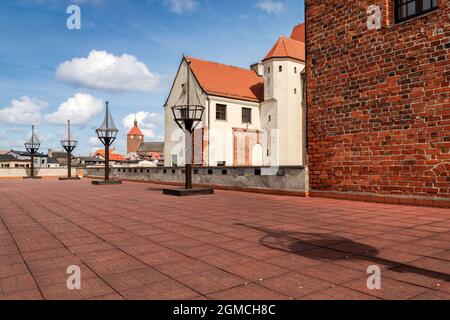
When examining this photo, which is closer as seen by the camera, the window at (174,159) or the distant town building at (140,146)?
the window at (174,159)

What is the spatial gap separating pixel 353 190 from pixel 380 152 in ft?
4.14

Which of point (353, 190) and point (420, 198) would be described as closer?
point (420, 198)

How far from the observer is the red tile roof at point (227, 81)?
3016cm

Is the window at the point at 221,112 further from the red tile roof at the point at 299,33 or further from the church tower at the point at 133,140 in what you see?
the church tower at the point at 133,140

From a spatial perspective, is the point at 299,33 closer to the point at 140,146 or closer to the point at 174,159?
the point at 174,159

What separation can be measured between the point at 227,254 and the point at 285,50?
2906cm

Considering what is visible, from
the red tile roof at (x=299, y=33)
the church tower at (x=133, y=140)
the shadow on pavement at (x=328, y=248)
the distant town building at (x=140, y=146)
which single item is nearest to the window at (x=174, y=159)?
the red tile roof at (x=299, y=33)

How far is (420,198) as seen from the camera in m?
7.86

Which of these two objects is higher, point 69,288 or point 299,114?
point 299,114

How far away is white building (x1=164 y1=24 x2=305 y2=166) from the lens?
29359mm

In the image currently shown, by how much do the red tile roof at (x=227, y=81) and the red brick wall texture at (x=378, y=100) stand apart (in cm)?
1962

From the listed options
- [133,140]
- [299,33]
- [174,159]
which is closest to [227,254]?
[174,159]

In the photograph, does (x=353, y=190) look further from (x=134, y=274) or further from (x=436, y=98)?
(x=134, y=274)
